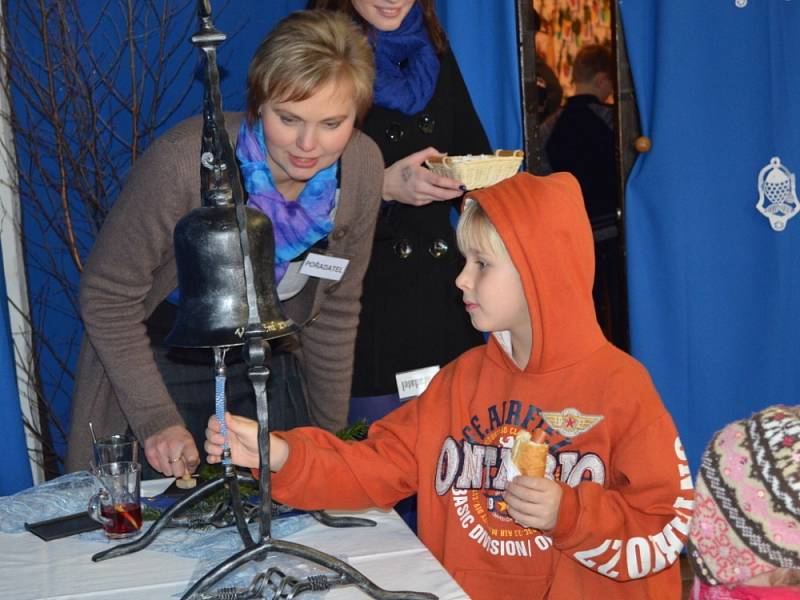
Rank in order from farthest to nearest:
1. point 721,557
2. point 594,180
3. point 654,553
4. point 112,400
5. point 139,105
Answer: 1. point 594,180
2. point 139,105
3. point 112,400
4. point 654,553
5. point 721,557

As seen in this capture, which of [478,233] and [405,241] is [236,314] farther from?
[405,241]

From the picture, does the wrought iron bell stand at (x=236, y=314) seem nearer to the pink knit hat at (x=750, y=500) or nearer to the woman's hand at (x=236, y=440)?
the woman's hand at (x=236, y=440)

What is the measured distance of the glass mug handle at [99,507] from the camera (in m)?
1.79

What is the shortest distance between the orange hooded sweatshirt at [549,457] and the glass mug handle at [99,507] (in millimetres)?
294

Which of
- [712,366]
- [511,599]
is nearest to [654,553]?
[511,599]

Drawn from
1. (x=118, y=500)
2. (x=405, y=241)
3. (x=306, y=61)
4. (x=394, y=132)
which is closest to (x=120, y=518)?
(x=118, y=500)

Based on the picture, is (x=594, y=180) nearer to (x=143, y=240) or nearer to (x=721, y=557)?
(x=143, y=240)

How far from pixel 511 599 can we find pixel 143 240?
3.34ft

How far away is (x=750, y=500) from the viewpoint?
105 centimetres

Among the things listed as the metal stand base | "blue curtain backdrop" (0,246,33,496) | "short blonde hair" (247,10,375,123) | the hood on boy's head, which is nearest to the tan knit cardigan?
"short blonde hair" (247,10,375,123)

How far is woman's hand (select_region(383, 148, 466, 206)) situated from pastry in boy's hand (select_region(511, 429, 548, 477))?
3.41 ft

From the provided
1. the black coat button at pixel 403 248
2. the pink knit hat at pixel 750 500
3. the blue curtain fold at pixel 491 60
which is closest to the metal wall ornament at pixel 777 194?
the blue curtain fold at pixel 491 60

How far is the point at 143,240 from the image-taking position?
2.13 m

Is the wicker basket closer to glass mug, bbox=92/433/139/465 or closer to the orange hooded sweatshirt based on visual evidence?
the orange hooded sweatshirt
